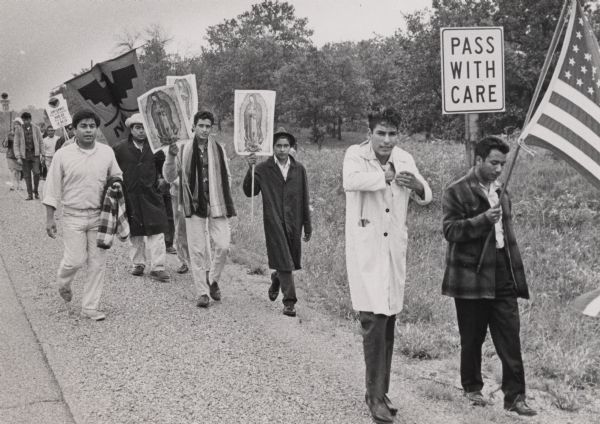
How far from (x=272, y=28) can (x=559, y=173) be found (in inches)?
2704

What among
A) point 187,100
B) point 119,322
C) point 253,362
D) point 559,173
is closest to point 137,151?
point 187,100

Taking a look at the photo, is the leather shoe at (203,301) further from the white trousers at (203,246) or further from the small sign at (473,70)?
the small sign at (473,70)

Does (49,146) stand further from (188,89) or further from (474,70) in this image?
(474,70)

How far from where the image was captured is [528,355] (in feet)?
19.7

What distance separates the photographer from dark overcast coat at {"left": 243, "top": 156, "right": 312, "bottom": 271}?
7148mm

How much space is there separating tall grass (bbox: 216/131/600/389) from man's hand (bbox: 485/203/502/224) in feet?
5.83

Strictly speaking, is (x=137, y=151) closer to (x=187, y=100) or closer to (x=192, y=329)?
(x=187, y=100)

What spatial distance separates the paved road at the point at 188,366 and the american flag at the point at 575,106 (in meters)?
1.86

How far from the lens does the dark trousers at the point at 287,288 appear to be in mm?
7035

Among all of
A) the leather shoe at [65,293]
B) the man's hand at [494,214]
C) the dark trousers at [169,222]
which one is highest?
the man's hand at [494,214]

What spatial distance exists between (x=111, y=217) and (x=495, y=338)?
388 centimetres

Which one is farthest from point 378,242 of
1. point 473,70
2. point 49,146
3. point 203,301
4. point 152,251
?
point 49,146

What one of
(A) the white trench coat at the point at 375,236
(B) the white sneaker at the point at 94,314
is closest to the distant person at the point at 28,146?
(B) the white sneaker at the point at 94,314

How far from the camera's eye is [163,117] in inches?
289
